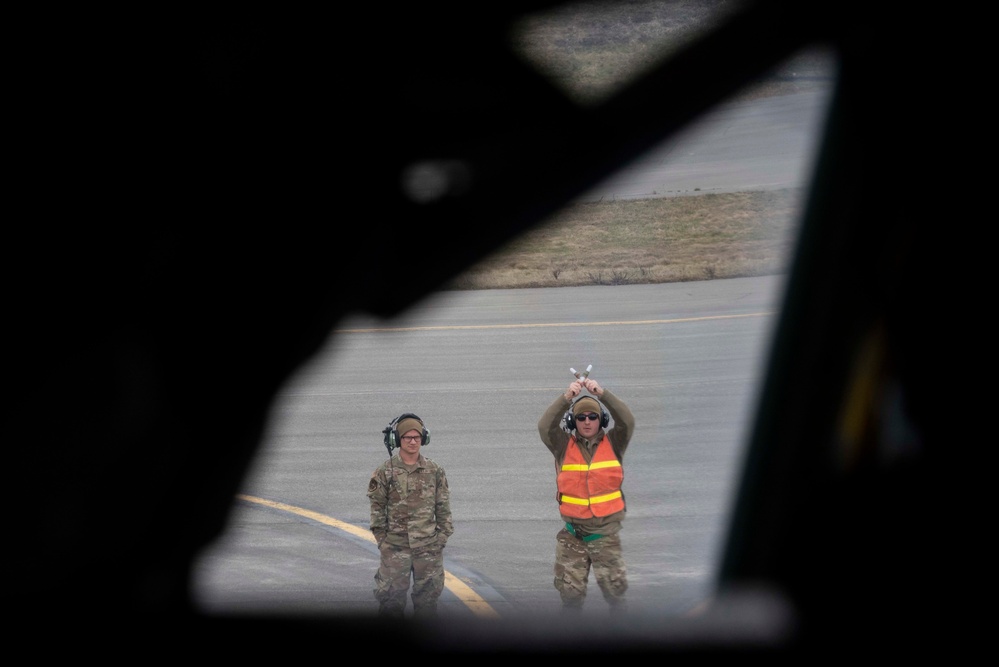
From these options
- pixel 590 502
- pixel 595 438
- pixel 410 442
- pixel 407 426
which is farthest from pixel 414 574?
pixel 595 438

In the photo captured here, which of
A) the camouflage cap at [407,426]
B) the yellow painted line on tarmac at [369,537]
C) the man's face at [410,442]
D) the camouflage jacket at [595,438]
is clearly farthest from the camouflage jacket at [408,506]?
the camouflage jacket at [595,438]

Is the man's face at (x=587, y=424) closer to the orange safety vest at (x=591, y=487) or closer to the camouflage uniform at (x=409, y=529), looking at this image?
the orange safety vest at (x=591, y=487)

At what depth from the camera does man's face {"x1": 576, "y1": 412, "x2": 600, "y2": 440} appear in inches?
342

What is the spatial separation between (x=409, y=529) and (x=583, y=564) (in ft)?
4.97

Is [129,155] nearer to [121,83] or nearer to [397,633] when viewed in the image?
[121,83]

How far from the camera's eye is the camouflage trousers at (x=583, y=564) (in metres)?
8.45

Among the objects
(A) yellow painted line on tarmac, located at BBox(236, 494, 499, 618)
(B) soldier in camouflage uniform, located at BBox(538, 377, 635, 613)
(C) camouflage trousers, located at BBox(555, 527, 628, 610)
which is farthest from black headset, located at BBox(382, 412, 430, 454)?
(C) camouflage trousers, located at BBox(555, 527, 628, 610)

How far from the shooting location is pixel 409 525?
9219mm

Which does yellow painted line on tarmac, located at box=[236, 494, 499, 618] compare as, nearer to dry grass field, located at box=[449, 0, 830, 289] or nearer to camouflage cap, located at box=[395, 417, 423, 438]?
camouflage cap, located at box=[395, 417, 423, 438]

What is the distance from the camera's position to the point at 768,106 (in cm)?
3909

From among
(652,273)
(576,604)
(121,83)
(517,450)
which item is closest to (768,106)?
(652,273)

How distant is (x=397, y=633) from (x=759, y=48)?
1141 millimetres

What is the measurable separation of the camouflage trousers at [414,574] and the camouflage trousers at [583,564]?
110cm

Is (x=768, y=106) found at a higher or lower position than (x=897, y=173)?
higher
